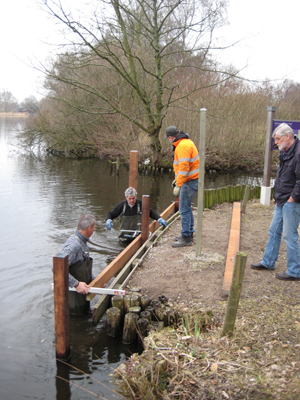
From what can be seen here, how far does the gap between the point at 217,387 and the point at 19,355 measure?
8.19 ft

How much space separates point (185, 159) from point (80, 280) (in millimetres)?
2604

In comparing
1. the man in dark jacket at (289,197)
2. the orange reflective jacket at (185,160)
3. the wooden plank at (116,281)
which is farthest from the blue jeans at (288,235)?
the wooden plank at (116,281)

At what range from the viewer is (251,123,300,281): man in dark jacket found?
4.58 meters

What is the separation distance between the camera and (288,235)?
468 cm

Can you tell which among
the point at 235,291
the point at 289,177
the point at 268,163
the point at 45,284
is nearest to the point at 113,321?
the point at 235,291

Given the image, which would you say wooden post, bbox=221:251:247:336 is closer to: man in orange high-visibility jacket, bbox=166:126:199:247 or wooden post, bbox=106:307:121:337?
wooden post, bbox=106:307:121:337

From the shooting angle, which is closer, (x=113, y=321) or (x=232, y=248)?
(x=113, y=321)

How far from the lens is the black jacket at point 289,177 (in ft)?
14.7

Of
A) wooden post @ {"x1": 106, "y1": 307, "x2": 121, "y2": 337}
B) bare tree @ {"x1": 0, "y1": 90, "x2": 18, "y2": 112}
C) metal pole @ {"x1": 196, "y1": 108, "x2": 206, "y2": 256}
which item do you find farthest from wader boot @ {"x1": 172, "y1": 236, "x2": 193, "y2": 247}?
bare tree @ {"x1": 0, "y1": 90, "x2": 18, "y2": 112}

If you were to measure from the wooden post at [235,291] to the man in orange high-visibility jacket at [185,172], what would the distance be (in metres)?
2.97

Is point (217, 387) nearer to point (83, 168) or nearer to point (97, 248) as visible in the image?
point (97, 248)

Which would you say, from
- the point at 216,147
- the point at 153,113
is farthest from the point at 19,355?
the point at 216,147

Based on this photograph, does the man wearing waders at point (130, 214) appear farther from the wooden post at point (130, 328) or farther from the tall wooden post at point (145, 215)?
the wooden post at point (130, 328)

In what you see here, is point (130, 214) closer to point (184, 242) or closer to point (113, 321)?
point (184, 242)
